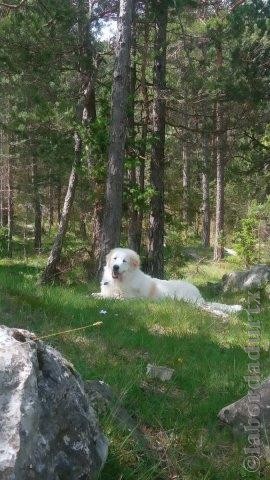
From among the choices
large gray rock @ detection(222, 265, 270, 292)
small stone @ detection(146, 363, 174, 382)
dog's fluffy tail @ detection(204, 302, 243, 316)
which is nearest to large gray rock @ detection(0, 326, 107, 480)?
small stone @ detection(146, 363, 174, 382)

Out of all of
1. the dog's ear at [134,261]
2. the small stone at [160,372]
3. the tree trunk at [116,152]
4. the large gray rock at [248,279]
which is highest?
the tree trunk at [116,152]

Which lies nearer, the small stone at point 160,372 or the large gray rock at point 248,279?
the small stone at point 160,372

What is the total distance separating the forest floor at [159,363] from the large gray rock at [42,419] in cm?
49

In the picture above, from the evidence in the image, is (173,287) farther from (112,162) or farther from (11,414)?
(11,414)

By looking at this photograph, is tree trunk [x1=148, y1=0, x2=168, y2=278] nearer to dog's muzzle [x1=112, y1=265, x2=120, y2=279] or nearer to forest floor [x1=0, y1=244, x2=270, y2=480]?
dog's muzzle [x1=112, y1=265, x2=120, y2=279]

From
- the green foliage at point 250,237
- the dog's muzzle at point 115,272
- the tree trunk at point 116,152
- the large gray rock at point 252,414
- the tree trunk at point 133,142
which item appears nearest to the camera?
the large gray rock at point 252,414

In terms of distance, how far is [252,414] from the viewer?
412 centimetres

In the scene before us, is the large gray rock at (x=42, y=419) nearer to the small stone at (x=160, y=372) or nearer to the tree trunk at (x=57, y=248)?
the small stone at (x=160, y=372)

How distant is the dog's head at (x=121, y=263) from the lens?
1017 centimetres

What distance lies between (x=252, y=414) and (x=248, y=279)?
1041 cm

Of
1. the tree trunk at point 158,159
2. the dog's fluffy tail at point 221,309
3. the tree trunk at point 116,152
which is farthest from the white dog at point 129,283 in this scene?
the tree trunk at point 158,159

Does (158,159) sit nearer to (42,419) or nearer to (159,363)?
(159,363)

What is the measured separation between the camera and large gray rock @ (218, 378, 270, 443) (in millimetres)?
4070

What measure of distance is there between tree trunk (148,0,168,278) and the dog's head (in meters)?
5.17
